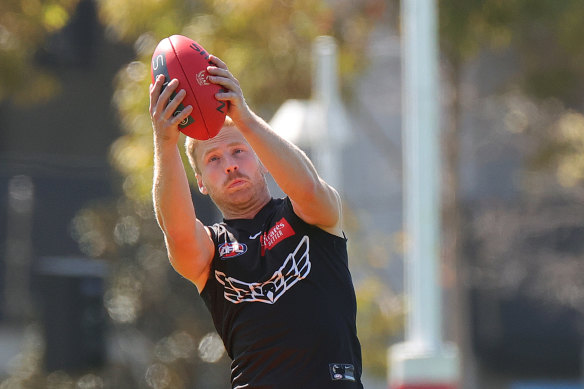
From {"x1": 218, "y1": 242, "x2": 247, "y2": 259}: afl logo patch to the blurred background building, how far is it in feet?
25.1

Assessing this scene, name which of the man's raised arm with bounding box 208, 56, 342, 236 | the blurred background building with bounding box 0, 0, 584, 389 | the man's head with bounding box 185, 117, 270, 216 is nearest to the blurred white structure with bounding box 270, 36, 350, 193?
the blurred background building with bounding box 0, 0, 584, 389

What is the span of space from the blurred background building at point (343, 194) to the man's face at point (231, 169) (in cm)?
758

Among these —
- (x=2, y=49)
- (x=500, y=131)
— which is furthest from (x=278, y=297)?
(x=500, y=131)

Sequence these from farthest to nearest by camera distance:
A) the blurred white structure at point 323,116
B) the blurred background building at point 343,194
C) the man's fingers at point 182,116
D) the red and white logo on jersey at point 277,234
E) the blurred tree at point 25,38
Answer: the blurred background building at point 343,194
the blurred white structure at point 323,116
the blurred tree at point 25,38
the red and white logo on jersey at point 277,234
the man's fingers at point 182,116

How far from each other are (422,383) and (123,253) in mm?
8743

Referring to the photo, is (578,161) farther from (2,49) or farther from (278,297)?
(278,297)

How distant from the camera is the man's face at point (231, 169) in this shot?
14.9 feet

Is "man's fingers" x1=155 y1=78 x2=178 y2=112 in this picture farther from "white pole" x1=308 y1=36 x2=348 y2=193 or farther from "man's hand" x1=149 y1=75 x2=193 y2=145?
"white pole" x1=308 y1=36 x2=348 y2=193

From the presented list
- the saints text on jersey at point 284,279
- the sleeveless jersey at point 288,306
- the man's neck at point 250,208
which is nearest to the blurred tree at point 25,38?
the man's neck at point 250,208

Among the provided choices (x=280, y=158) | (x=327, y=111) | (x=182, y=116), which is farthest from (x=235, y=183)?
(x=327, y=111)

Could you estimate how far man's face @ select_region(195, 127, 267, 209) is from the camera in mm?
4539

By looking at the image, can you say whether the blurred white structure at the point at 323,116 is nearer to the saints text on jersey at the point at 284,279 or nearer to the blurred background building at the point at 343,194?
the blurred background building at the point at 343,194

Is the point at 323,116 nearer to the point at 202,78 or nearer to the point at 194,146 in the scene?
the point at 194,146

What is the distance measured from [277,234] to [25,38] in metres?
8.80
